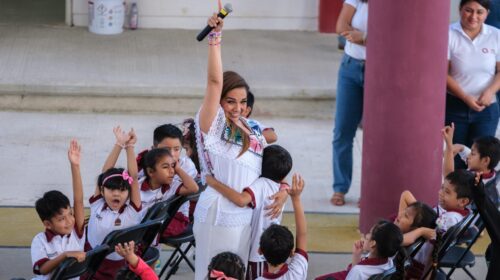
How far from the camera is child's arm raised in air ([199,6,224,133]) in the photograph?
5691 mm

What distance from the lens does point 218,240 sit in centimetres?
604

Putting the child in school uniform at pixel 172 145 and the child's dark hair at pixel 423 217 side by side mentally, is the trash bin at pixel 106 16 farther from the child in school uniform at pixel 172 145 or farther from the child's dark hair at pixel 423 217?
the child's dark hair at pixel 423 217

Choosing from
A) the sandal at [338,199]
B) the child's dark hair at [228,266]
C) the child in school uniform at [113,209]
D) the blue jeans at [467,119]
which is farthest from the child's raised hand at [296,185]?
the sandal at [338,199]

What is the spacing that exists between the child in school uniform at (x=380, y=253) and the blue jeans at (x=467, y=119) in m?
2.28

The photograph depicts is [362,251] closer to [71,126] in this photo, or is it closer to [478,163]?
[478,163]

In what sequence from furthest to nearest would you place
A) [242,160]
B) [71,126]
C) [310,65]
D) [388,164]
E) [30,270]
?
1. [310,65]
2. [71,126]
3. [388,164]
4. [30,270]
5. [242,160]

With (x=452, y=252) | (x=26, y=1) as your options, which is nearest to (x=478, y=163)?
(x=452, y=252)

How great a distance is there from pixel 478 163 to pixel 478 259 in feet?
2.77

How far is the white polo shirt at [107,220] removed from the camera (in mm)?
6555

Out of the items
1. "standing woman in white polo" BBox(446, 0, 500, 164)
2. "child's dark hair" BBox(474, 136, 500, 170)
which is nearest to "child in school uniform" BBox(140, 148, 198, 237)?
"child's dark hair" BBox(474, 136, 500, 170)

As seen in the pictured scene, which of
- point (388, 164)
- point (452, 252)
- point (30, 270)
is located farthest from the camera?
point (388, 164)

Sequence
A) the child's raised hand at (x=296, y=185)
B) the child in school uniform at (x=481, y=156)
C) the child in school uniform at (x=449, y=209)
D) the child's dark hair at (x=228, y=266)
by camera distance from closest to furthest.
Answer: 1. the child's dark hair at (x=228, y=266)
2. the child's raised hand at (x=296, y=185)
3. the child in school uniform at (x=449, y=209)
4. the child in school uniform at (x=481, y=156)

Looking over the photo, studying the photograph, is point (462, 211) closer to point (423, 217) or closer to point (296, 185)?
point (423, 217)

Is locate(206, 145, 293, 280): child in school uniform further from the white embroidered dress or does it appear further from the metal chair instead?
the metal chair
